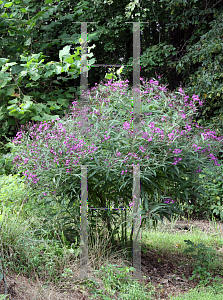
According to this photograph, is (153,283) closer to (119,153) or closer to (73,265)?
(73,265)

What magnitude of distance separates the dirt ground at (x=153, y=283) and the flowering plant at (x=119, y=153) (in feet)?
2.09

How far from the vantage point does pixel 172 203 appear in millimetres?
2975

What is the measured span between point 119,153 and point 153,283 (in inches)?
47.7

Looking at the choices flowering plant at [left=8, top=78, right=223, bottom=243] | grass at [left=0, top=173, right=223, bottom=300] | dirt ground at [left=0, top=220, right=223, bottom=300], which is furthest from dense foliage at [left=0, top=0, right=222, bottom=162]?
dirt ground at [left=0, top=220, right=223, bottom=300]

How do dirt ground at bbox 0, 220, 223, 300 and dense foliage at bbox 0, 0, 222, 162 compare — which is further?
dense foliage at bbox 0, 0, 222, 162

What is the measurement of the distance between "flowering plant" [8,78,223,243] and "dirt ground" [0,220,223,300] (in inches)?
25.1

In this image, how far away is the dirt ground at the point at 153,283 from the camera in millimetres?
2461

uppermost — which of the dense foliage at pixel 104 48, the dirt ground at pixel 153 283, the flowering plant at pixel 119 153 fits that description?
the dense foliage at pixel 104 48

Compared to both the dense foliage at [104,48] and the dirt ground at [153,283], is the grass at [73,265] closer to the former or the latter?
the dirt ground at [153,283]

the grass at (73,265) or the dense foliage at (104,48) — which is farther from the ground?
the dense foliage at (104,48)

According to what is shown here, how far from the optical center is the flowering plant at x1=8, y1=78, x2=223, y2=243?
9.09ft

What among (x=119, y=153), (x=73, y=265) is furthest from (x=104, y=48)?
(x=73, y=265)

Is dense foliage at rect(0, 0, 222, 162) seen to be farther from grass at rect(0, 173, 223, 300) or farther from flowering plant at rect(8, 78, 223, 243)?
grass at rect(0, 173, 223, 300)

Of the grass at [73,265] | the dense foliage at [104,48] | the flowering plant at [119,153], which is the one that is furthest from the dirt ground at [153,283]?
the dense foliage at [104,48]
